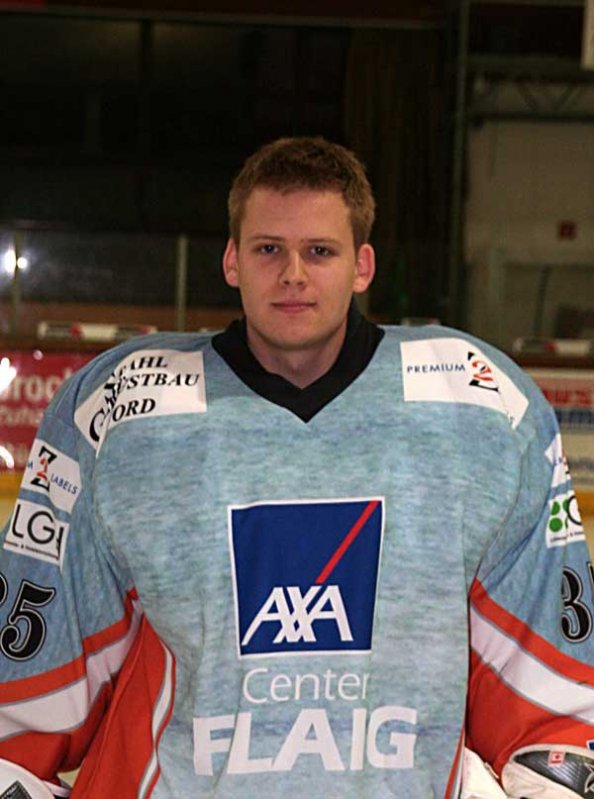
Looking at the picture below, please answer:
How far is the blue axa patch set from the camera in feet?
4.79

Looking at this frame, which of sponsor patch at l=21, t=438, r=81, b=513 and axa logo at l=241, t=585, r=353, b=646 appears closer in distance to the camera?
axa logo at l=241, t=585, r=353, b=646

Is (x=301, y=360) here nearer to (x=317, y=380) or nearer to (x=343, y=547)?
(x=317, y=380)

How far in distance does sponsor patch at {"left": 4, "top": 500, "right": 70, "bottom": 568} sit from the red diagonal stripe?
0.96ft

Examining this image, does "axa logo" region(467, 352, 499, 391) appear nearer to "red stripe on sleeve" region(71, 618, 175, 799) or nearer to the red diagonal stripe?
the red diagonal stripe

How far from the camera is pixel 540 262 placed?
9.33 meters

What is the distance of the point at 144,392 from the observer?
155 centimetres

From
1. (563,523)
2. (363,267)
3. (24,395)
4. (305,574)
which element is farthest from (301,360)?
(24,395)

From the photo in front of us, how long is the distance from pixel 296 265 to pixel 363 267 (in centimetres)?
12

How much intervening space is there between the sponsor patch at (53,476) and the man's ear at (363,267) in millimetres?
368

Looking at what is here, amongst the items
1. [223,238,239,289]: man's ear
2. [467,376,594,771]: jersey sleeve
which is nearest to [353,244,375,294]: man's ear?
[223,238,239,289]: man's ear

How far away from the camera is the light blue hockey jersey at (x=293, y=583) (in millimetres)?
1461

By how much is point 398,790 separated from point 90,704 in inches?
14.0

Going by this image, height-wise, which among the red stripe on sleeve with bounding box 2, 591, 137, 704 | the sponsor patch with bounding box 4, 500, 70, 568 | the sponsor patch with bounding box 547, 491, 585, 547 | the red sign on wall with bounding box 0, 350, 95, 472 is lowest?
the red sign on wall with bounding box 0, 350, 95, 472

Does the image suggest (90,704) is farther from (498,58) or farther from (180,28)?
(180,28)
